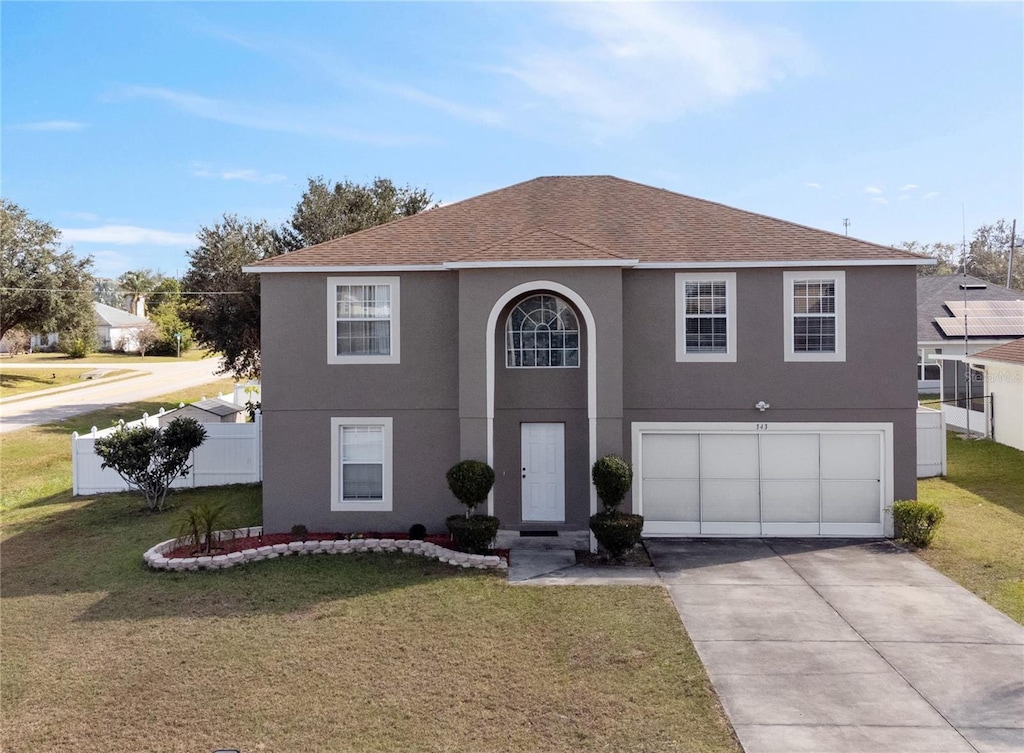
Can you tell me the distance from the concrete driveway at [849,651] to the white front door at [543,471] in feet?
7.37

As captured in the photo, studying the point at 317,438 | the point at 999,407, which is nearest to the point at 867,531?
the point at 317,438

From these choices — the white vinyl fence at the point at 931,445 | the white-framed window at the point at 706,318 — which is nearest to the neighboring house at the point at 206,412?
the white-framed window at the point at 706,318

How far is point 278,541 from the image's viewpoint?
13242mm

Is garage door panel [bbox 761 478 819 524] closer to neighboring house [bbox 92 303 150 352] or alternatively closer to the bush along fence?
the bush along fence

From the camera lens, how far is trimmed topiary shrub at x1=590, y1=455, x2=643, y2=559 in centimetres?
1219

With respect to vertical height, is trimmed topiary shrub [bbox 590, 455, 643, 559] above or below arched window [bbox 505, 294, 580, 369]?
below

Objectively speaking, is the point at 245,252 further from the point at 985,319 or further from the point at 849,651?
the point at 985,319

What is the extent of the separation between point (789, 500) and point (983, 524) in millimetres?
4206

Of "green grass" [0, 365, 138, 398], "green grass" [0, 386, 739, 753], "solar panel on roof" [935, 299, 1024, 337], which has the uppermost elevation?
"solar panel on roof" [935, 299, 1024, 337]

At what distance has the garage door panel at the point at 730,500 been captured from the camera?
14133 mm

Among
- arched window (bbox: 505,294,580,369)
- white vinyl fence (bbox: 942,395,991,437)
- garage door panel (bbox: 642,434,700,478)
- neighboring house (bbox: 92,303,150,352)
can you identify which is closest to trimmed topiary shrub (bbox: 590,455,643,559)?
garage door panel (bbox: 642,434,700,478)

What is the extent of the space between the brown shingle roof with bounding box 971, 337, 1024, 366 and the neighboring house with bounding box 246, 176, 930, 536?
11.4 meters

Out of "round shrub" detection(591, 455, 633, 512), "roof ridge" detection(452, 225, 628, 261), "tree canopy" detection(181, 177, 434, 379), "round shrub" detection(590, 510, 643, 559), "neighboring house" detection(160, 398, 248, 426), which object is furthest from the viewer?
"tree canopy" detection(181, 177, 434, 379)

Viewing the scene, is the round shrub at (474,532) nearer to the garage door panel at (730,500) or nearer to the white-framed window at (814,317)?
the garage door panel at (730,500)
